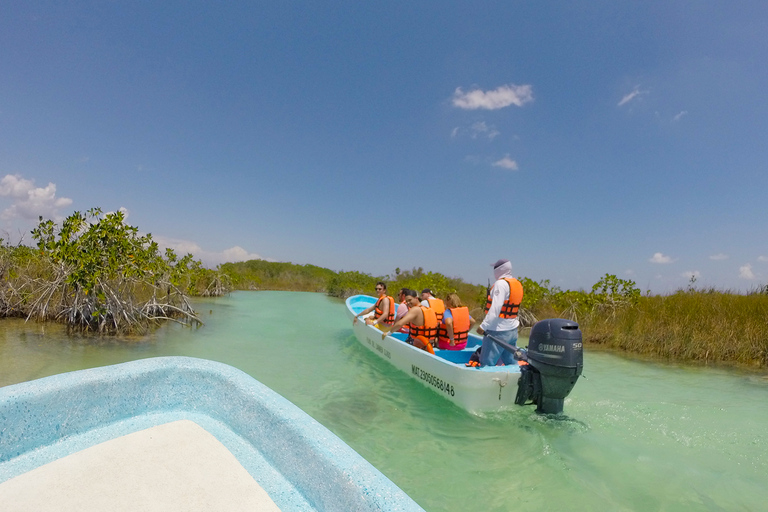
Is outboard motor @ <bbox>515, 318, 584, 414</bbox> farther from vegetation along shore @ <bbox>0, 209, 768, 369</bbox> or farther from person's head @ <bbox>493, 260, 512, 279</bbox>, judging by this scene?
vegetation along shore @ <bbox>0, 209, 768, 369</bbox>

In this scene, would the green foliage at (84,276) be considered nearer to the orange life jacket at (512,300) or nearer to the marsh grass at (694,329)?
the orange life jacket at (512,300)

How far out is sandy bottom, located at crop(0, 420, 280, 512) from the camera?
167cm

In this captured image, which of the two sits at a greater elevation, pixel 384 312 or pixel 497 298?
pixel 497 298

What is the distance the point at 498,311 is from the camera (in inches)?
201

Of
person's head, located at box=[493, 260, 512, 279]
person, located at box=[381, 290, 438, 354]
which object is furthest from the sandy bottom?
person, located at box=[381, 290, 438, 354]

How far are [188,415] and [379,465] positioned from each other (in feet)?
6.41

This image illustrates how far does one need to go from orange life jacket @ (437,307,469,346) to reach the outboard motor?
6.81 feet

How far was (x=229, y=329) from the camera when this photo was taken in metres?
11.0

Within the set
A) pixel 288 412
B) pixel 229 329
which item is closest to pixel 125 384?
pixel 288 412

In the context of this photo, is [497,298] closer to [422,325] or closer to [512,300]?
[512,300]

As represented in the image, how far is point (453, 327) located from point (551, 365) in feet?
8.29

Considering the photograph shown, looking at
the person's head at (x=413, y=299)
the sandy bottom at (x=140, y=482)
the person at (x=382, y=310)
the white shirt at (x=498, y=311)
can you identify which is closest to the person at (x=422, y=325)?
the person's head at (x=413, y=299)

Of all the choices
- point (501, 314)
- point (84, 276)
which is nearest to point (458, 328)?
point (501, 314)

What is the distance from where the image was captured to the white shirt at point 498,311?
509 cm
